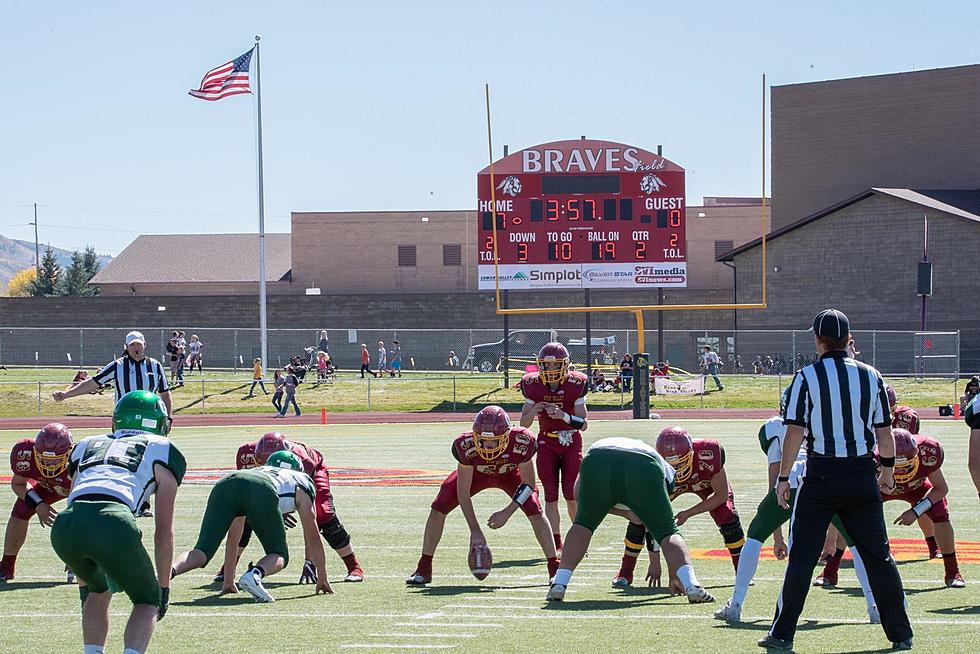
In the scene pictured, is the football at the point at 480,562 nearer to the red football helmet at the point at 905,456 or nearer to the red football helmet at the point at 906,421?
the red football helmet at the point at 905,456

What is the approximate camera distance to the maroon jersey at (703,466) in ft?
29.5

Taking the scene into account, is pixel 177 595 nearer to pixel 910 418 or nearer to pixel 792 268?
pixel 910 418

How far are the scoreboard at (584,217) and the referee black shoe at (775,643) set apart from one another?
27.6 m

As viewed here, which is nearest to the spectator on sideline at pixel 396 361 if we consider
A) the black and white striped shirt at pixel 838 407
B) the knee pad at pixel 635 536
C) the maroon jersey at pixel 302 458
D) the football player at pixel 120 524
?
the maroon jersey at pixel 302 458

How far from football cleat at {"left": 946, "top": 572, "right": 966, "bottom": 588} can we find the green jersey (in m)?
5.46

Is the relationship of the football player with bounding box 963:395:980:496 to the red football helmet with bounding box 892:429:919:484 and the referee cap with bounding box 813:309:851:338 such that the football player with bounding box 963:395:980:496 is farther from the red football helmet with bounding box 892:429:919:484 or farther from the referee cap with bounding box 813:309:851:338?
the referee cap with bounding box 813:309:851:338

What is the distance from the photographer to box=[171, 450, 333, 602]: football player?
27.5 ft

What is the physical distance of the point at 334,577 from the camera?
10.0 meters

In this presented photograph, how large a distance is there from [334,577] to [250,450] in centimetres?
119

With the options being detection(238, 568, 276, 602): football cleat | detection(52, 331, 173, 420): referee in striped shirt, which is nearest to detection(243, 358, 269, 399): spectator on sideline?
detection(52, 331, 173, 420): referee in striped shirt

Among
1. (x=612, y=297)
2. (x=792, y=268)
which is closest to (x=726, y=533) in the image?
(x=792, y=268)

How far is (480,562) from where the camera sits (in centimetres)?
927

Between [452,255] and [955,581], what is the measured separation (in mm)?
56832

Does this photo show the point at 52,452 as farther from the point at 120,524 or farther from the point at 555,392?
the point at 555,392
